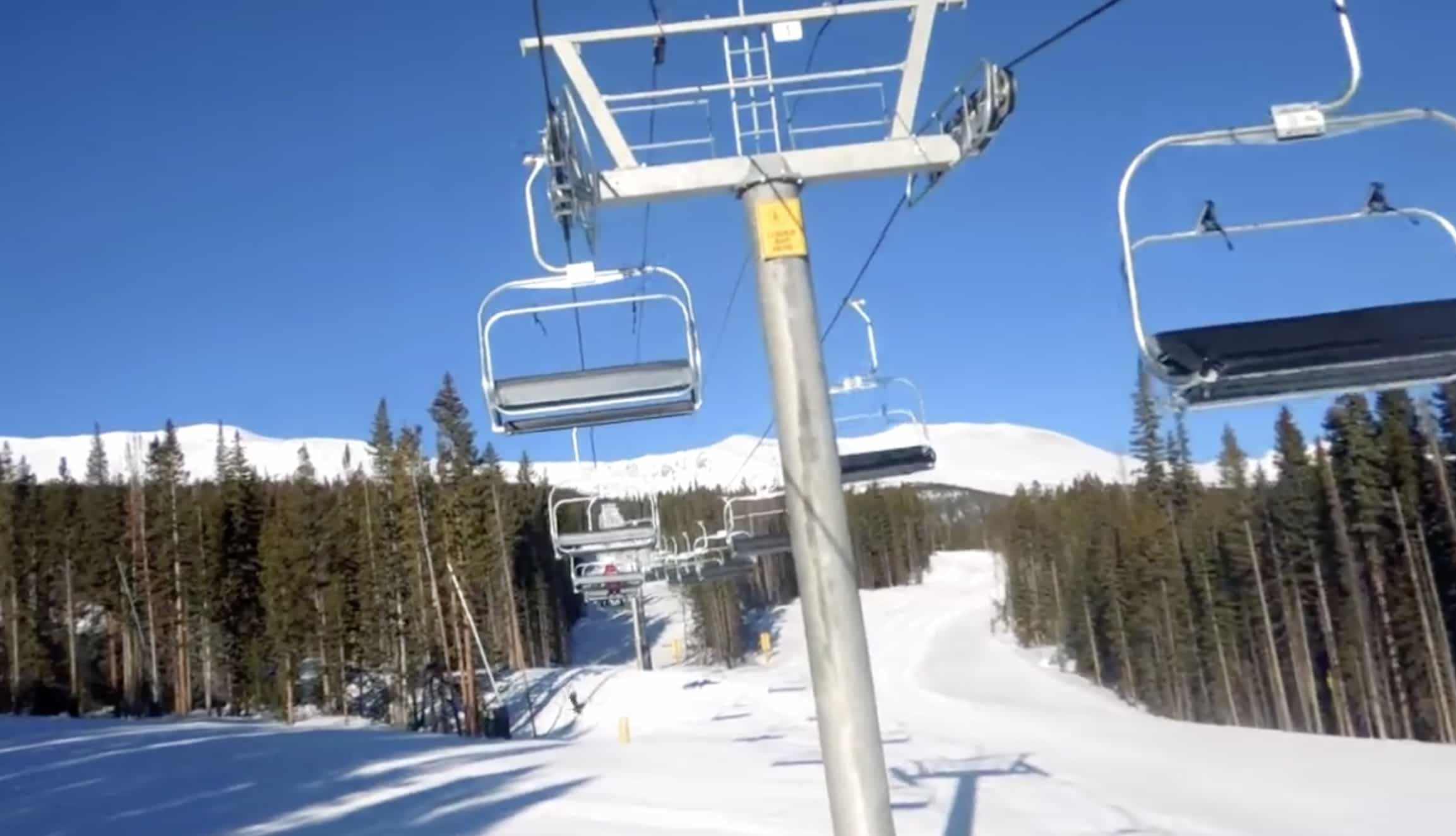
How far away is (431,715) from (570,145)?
148ft

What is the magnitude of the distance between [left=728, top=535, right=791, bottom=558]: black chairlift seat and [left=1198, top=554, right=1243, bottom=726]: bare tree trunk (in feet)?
144

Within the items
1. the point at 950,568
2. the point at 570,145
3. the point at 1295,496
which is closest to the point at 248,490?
the point at 1295,496

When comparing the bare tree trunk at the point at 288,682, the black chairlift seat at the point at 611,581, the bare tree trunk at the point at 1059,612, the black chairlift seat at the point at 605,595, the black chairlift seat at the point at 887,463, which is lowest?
the bare tree trunk at the point at 1059,612

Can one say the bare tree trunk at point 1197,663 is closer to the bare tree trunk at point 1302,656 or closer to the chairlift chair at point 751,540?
the bare tree trunk at point 1302,656

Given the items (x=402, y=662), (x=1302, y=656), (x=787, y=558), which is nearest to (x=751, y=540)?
(x=402, y=662)

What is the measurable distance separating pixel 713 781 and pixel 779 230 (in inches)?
463

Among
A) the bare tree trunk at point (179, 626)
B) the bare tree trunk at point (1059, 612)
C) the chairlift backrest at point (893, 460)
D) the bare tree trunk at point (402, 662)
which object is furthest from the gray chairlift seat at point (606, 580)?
the bare tree trunk at point (1059, 612)

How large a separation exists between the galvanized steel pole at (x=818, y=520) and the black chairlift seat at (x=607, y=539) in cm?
1317

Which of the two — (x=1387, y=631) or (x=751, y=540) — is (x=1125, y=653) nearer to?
(x=1387, y=631)

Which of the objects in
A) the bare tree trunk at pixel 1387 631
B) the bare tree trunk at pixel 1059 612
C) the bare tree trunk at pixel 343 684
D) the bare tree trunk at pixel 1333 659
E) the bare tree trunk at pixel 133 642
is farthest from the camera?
the bare tree trunk at pixel 1059 612

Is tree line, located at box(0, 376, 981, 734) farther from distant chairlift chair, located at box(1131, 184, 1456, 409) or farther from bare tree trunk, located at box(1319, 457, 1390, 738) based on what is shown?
distant chairlift chair, located at box(1131, 184, 1456, 409)

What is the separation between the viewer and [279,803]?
1520 centimetres

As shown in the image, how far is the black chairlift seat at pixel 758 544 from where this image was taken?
60.7ft

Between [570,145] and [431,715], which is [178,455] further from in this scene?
[570,145]
